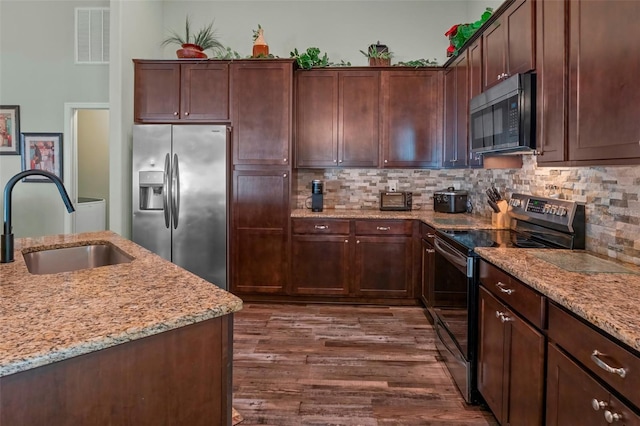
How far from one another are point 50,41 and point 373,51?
139 inches

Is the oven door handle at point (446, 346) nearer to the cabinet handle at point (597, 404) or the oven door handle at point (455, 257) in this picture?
the oven door handle at point (455, 257)

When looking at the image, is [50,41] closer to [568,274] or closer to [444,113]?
[444,113]

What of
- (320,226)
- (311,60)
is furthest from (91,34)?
(320,226)

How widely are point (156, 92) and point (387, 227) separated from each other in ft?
8.48

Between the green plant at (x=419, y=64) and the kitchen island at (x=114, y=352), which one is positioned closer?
the kitchen island at (x=114, y=352)

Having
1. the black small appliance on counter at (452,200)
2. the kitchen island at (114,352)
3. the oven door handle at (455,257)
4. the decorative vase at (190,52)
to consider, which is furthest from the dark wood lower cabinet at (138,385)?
the decorative vase at (190,52)

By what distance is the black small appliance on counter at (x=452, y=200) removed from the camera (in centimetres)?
406

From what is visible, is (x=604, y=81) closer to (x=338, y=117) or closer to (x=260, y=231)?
(x=338, y=117)

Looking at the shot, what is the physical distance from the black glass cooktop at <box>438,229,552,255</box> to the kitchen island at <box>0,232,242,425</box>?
1.54 meters

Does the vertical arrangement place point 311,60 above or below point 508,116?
above

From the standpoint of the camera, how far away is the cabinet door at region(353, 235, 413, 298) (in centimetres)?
394

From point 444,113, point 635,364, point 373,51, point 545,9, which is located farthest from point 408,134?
point 635,364

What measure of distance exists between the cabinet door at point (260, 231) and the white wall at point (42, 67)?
82.0 inches

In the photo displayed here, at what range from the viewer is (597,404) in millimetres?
1155
